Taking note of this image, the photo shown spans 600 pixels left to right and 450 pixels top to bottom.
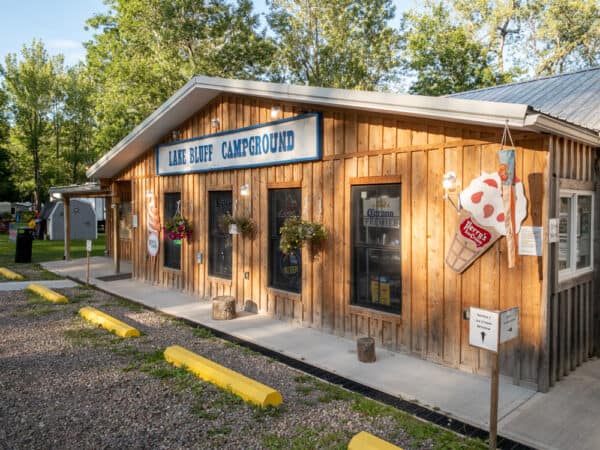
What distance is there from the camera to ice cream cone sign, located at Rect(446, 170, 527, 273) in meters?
4.82

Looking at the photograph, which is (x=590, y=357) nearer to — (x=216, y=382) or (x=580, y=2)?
(x=216, y=382)

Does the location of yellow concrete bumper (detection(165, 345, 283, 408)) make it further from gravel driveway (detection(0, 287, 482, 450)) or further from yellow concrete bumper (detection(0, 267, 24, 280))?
yellow concrete bumper (detection(0, 267, 24, 280))

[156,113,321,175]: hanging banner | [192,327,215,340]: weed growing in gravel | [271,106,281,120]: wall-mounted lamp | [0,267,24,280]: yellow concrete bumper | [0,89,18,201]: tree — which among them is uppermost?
[0,89,18,201]: tree

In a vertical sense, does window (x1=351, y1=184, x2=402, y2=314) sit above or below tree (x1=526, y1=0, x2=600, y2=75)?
below

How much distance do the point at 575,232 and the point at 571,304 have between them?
0.84 meters

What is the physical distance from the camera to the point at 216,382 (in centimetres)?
478

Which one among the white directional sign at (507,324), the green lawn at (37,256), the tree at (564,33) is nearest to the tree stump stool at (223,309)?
the white directional sign at (507,324)

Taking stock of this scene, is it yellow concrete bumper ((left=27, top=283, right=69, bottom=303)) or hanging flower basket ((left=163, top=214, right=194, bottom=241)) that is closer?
yellow concrete bumper ((left=27, top=283, right=69, bottom=303))

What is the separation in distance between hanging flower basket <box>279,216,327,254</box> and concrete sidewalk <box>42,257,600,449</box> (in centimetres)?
136

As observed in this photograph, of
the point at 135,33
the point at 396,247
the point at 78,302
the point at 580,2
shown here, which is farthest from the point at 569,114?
the point at 135,33

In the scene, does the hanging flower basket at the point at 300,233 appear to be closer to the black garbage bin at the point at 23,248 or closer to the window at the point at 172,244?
the window at the point at 172,244

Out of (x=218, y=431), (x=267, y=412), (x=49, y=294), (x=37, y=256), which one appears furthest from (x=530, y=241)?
(x=37, y=256)

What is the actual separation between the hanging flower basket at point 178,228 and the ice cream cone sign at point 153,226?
1.30 metres

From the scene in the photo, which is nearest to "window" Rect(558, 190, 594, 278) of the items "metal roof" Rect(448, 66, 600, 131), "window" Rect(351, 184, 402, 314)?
"metal roof" Rect(448, 66, 600, 131)
